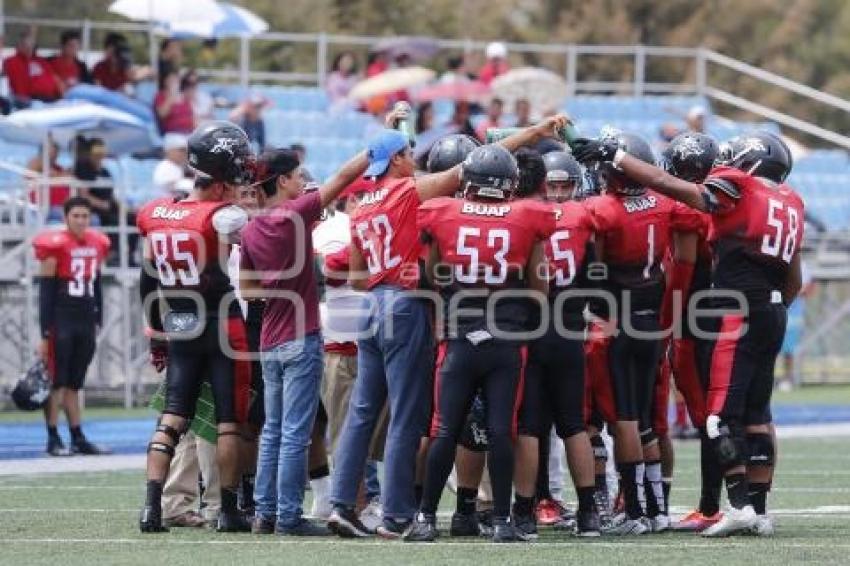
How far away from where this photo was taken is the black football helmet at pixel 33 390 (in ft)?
55.4

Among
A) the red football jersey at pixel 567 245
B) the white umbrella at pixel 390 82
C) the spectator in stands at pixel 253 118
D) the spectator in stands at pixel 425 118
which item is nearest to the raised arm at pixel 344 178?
the red football jersey at pixel 567 245

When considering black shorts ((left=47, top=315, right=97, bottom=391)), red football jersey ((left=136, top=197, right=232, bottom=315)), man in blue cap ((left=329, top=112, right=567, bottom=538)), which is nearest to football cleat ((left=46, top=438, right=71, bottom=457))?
black shorts ((left=47, top=315, right=97, bottom=391))

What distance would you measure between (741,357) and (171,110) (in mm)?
13620

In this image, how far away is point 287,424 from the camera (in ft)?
36.0

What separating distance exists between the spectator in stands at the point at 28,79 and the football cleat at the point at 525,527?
13259 millimetres

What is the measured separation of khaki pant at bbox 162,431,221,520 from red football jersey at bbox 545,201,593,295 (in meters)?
2.18

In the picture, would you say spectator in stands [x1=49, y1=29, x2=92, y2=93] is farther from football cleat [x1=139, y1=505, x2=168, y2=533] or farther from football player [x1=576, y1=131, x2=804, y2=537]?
football player [x1=576, y1=131, x2=804, y2=537]

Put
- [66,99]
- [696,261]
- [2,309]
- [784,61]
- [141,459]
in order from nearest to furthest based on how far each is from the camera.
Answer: [696,261]
[141,459]
[2,309]
[66,99]
[784,61]

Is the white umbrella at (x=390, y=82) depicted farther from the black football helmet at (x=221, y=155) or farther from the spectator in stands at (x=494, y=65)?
the black football helmet at (x=221, y=155)

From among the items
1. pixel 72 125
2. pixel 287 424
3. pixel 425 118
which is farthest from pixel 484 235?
pixel 425 118

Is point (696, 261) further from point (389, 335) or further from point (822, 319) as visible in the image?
point (822, 319)

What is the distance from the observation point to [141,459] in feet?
54.4

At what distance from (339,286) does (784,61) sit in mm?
34036

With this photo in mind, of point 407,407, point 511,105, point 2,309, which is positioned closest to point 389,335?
point 407,407
